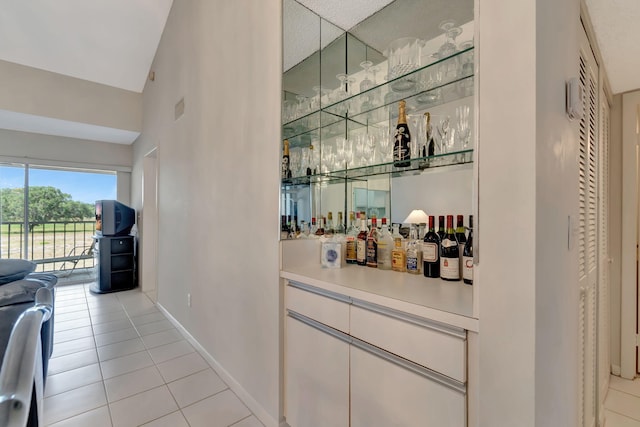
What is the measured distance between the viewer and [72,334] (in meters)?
2.90

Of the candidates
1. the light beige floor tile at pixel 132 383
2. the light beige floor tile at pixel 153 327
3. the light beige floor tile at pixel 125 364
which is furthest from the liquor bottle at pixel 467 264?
the light beige floor tile at pixel 153 327

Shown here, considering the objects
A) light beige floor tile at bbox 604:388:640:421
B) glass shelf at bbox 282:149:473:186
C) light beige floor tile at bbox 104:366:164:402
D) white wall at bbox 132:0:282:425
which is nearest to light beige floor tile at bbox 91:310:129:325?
white wall at bbox 132:0:282:425

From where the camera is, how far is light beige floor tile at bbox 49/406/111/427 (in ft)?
5.56

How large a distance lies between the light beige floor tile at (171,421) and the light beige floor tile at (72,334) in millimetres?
1768

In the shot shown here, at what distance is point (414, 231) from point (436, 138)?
1.73 feet

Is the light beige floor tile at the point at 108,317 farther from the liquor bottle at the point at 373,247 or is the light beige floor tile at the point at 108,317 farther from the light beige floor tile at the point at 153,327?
the liquor bottle at the point at 373,247

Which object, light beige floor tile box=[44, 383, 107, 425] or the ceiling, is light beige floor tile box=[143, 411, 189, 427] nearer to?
light beige floor tile box=[44, 383, 107, 425]

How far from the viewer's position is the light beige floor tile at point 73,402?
1774 millimetres

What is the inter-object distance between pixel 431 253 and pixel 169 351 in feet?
8.12

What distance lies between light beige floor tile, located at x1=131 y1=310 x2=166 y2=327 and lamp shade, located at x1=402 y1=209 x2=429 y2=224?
312cm

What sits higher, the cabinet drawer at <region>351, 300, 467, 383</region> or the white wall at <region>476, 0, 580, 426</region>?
the white wall at <region>476, 0, 580, 426</region>

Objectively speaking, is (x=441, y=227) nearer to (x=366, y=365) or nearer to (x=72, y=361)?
(x=366, y=365)

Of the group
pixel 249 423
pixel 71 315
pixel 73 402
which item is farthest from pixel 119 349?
pixel 249 423

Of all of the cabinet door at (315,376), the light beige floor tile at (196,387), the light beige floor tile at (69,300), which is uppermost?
the cabinet door at (315,376)
